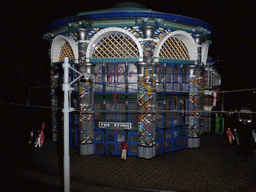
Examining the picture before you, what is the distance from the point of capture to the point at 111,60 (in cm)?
1343

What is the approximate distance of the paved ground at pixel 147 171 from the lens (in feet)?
32.0

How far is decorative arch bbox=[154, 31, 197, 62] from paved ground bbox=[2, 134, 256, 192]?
24.5ft

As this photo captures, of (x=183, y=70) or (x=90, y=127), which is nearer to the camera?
(x=90, y=127)

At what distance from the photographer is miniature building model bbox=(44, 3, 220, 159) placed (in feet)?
43.5

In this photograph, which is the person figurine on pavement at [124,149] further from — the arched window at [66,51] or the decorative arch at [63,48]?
the arched window at [66,51]

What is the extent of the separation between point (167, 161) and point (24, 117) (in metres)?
19.5

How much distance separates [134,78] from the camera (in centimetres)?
1398

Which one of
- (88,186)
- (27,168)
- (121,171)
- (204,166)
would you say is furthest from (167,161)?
(27,168)

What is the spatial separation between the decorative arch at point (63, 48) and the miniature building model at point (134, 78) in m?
0.08

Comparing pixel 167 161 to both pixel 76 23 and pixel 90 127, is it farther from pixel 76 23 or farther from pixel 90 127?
pixel 76 23

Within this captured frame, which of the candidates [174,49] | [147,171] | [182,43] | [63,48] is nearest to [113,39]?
[174,49]

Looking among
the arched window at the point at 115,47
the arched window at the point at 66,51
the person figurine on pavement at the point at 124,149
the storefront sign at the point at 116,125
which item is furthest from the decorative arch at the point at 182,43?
the arched window at the point at 66,51

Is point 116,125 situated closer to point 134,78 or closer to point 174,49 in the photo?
point 134,78

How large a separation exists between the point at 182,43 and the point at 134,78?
5.15 meters
